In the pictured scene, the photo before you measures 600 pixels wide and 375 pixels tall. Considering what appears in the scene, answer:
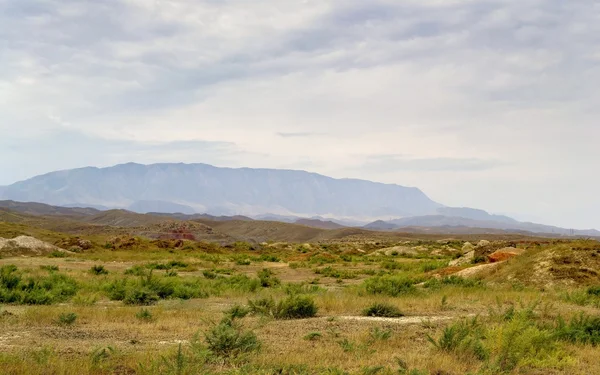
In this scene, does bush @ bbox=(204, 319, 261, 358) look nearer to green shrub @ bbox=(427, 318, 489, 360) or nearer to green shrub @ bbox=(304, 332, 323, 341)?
green shrub @ bbox=(304, 332, 323, 341)

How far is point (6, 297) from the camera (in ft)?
46.0

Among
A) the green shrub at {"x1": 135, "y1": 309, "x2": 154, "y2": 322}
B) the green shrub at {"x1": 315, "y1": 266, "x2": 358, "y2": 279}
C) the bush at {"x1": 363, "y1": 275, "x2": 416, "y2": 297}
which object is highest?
the bush at {"x1": 363, "y1": 275, "x2": 416, "y2": 297}

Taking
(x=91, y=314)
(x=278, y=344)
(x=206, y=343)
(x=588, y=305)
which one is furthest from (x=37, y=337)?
(x=588, y=305)

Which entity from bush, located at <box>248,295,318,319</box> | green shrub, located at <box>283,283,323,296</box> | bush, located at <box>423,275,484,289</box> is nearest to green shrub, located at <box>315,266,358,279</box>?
green shrub, located at <box>283,283,323,296</box>

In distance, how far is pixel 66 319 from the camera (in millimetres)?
10438

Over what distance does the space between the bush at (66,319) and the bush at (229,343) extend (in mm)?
4229

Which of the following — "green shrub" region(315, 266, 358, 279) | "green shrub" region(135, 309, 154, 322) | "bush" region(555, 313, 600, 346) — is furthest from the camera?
"green shrub" region(315, 266, 358, 279)

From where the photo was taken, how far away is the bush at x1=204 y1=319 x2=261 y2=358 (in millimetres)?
7652

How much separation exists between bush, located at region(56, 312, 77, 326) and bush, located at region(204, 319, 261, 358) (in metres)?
4.23

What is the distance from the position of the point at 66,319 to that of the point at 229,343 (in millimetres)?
4752

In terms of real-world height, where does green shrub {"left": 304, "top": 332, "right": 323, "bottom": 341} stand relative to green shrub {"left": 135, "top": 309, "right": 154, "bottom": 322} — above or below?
above

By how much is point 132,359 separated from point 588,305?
41.0 ft

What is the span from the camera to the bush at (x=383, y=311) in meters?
12.0

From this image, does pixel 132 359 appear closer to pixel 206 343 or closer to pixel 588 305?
pixel 206 343
